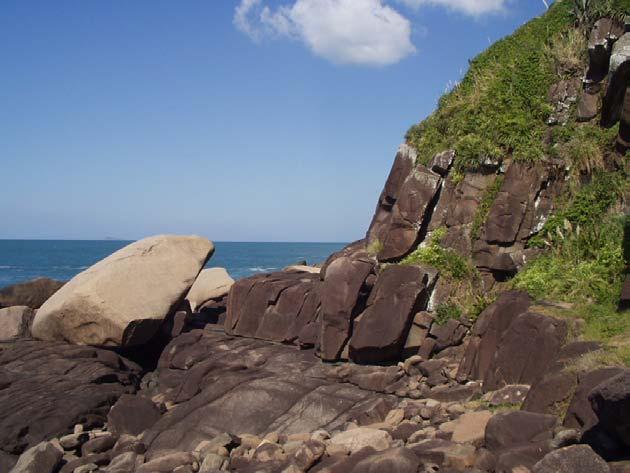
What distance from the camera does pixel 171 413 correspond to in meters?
13.9

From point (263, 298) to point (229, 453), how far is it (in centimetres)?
746

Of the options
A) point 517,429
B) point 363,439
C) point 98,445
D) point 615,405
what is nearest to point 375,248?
point 363,439

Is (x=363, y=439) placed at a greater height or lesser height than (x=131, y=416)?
greater

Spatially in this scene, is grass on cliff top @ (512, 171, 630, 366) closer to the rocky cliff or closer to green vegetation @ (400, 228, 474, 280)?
the rocky cliff

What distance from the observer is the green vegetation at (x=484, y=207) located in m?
16.8

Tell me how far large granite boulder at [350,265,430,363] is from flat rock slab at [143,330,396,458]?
96 cm

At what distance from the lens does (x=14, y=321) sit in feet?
64.9

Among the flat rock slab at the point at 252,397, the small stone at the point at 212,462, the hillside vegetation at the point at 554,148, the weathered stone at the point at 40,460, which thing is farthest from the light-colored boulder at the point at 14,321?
the hillside vegetation at the point at 554,148

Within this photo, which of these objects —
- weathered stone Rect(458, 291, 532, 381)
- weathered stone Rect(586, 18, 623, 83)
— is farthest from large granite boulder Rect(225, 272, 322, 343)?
weathered stone Rect(586, 18, 623, 83)

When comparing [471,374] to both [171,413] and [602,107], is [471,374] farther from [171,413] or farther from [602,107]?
[602,107]

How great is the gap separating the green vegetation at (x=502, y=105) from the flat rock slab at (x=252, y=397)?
23.2 feet

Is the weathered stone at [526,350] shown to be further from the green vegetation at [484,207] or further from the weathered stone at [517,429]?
the green vegetation at [484,207]

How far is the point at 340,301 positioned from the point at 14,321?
33.4 feet

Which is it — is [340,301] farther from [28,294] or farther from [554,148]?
[28,294]
